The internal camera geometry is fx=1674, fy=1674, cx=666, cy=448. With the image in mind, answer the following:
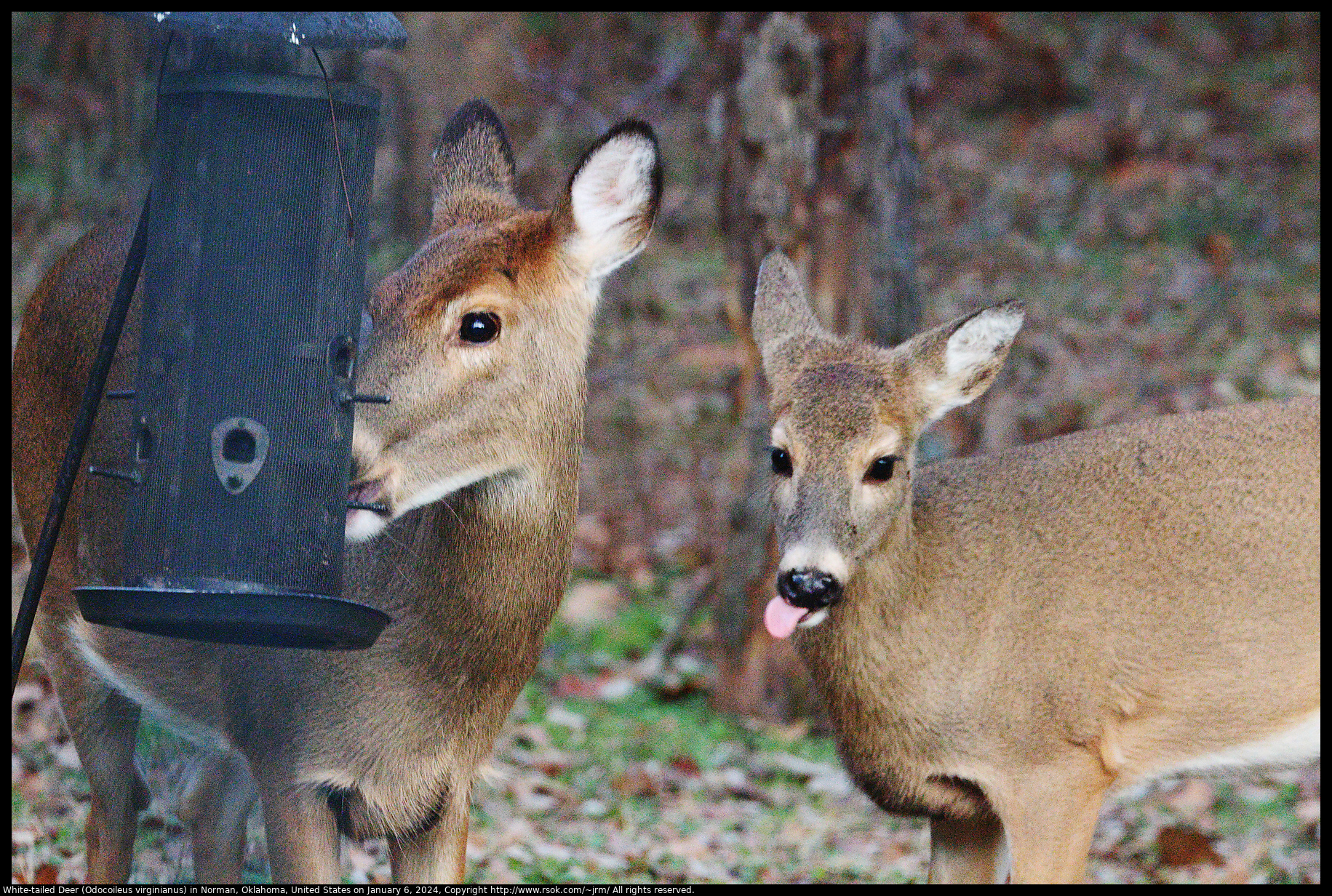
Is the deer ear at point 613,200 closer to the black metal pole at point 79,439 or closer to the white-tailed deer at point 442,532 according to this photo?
the white-tailed deer at point 442,532

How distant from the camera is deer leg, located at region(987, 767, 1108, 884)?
4.60m

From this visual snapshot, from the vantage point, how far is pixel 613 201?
3980 millimetres

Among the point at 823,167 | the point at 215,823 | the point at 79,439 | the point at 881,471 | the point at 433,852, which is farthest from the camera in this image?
the point at 823,167

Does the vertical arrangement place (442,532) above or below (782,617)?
above

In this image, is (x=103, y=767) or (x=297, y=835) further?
(x=103, y=767)

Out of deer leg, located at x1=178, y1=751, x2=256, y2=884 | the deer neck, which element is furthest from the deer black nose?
deer leg, located at x1=178, y1=751, x2=256, y2=884

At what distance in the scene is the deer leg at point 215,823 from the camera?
16.9ft

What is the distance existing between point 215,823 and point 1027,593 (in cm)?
258

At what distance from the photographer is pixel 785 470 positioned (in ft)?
15.0

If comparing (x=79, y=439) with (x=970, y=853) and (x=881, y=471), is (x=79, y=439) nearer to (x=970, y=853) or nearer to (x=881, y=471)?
(x=881, y=471)

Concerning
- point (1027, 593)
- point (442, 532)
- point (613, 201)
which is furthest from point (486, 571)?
point (1027, 593)

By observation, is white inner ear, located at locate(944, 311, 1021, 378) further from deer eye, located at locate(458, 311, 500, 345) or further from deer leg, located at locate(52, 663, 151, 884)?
deer leg, located at locate(52, 663, 151, 884)

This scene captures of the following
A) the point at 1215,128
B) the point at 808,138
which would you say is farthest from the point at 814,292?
the point at 1215,128
